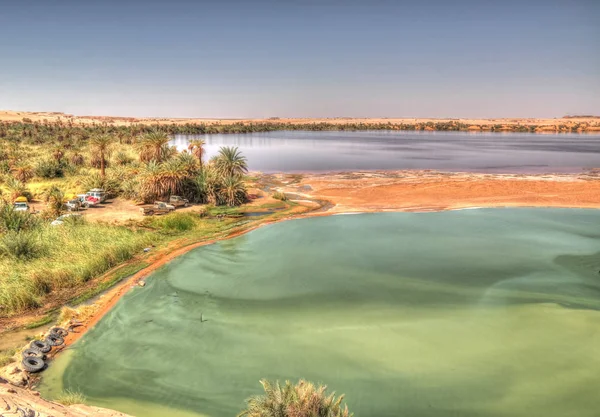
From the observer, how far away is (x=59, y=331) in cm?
1187

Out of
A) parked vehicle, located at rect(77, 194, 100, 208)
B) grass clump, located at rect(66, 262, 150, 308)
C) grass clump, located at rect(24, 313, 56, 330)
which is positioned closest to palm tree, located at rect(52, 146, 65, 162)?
parked vehicle, located at rect(77, 194, 100, 208)

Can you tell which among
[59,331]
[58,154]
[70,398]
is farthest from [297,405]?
[58,154]

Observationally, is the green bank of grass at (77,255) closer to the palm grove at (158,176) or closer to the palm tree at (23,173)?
the palm grove at (158,176)

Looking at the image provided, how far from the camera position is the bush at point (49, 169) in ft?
111

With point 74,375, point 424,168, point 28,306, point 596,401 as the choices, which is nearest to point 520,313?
point 596,401

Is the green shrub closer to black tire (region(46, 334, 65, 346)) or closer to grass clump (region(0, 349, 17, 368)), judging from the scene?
black tire (region(46, 334, 65, 346))

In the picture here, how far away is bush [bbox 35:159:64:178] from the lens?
3394cm

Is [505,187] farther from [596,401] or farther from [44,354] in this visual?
[44,354]

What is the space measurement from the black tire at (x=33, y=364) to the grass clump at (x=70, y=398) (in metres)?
1.28

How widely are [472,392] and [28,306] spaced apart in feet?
44.5

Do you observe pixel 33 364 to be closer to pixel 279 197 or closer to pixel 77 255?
pixel 77 255

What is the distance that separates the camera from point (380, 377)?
33.6ft

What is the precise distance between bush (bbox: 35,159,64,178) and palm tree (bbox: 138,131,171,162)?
7830mm

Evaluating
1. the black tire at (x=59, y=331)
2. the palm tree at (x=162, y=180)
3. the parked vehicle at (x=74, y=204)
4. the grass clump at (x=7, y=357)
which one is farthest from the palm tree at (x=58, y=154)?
the grass clump at (x=7, y=357)
